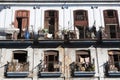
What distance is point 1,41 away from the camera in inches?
1186

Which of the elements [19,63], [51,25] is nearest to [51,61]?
[19,63]

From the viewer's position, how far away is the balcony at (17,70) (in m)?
29.0

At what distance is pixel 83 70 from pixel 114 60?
125 inches

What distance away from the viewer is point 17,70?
96.0 feet

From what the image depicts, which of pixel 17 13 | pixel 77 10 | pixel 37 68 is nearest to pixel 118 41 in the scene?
pixel 77 10

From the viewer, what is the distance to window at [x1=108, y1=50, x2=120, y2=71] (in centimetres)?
2948

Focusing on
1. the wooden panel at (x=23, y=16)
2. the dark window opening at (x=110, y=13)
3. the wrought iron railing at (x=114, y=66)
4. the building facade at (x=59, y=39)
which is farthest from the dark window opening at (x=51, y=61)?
the dark window opening at (x=110, y=13)

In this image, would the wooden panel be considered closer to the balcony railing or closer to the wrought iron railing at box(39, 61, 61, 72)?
the balcony railing

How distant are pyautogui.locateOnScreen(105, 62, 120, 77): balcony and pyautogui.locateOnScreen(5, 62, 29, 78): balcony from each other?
6961mm

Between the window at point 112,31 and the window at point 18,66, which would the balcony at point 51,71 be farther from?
the window at point 112,31

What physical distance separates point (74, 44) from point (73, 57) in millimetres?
1171

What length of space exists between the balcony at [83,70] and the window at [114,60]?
1654 mm

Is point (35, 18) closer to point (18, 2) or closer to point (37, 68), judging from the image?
point (18, 2)

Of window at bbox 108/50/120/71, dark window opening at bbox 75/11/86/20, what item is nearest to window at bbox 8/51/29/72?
dark window opening at bbox 75/11/86/20
